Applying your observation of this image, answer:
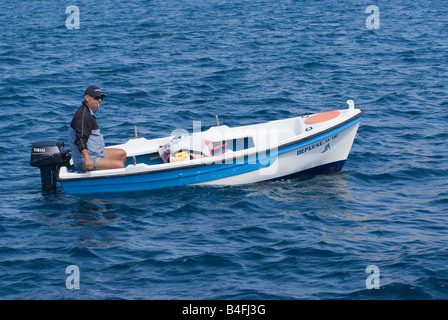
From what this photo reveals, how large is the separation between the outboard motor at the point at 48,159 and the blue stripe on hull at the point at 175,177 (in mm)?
433

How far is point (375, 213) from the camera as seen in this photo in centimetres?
1151

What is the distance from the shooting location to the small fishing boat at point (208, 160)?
1223 centimetres

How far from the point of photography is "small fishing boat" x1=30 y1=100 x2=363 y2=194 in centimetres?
1223

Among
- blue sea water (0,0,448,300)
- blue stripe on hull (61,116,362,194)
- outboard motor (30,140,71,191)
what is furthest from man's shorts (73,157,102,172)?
blue sea water (0,0,448,300)

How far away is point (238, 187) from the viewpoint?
1269 cm

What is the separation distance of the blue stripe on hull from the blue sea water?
0.20 m

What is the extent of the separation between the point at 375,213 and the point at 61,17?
24366 mm
